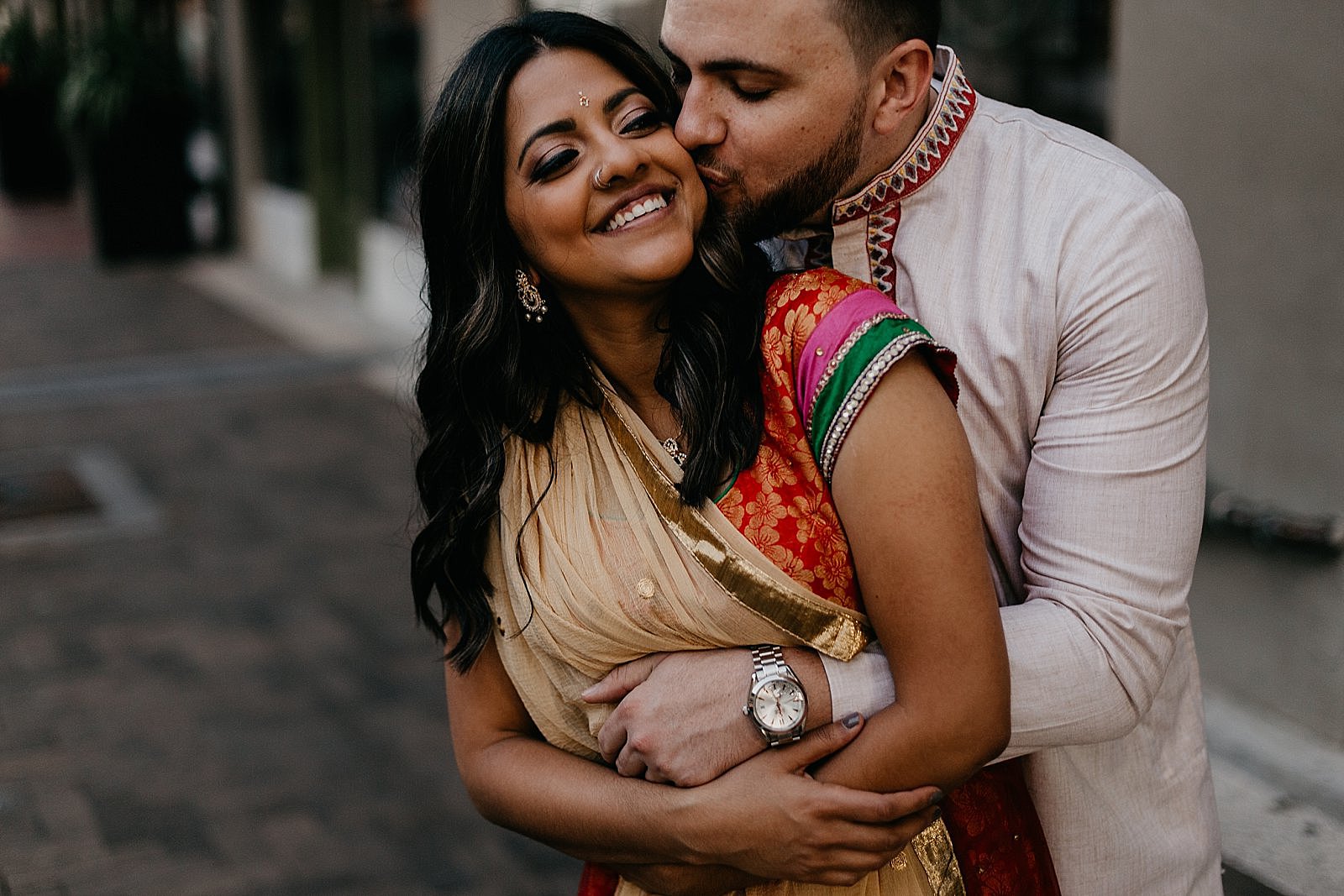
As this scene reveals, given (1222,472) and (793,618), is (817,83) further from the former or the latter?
(1222,472)

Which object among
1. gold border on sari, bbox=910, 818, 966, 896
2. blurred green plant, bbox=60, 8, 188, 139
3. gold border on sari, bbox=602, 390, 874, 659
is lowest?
blurred green plant, bbox=60, 8, 188, 139

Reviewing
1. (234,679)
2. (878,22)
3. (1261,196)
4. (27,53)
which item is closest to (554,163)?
(878,22)

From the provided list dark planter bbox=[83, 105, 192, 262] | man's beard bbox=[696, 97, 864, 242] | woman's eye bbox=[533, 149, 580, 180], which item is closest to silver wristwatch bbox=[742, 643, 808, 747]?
man's beard bbox=[696, 97, 864, 242]

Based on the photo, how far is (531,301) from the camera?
6.24 ft

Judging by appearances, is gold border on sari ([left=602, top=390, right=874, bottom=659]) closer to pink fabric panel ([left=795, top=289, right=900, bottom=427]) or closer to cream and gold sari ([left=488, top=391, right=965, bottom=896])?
cream and gold sari ([left=488, top=391, right=965, bottom=896])

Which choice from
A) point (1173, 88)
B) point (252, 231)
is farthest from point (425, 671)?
point (252, 231)

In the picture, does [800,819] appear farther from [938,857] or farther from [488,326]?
[488,326]

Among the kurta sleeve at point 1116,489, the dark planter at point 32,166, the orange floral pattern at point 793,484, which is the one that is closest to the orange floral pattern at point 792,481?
the orange floral pattern at point 793,484

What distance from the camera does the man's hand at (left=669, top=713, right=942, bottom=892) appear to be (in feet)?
5.16

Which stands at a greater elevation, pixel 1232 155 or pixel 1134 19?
pixel 1134 19

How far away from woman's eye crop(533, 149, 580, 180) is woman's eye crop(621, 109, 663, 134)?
81 mm

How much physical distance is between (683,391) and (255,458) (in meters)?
5.94

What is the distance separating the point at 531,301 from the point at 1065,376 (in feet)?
2.40

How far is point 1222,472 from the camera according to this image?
3541 millimetres
